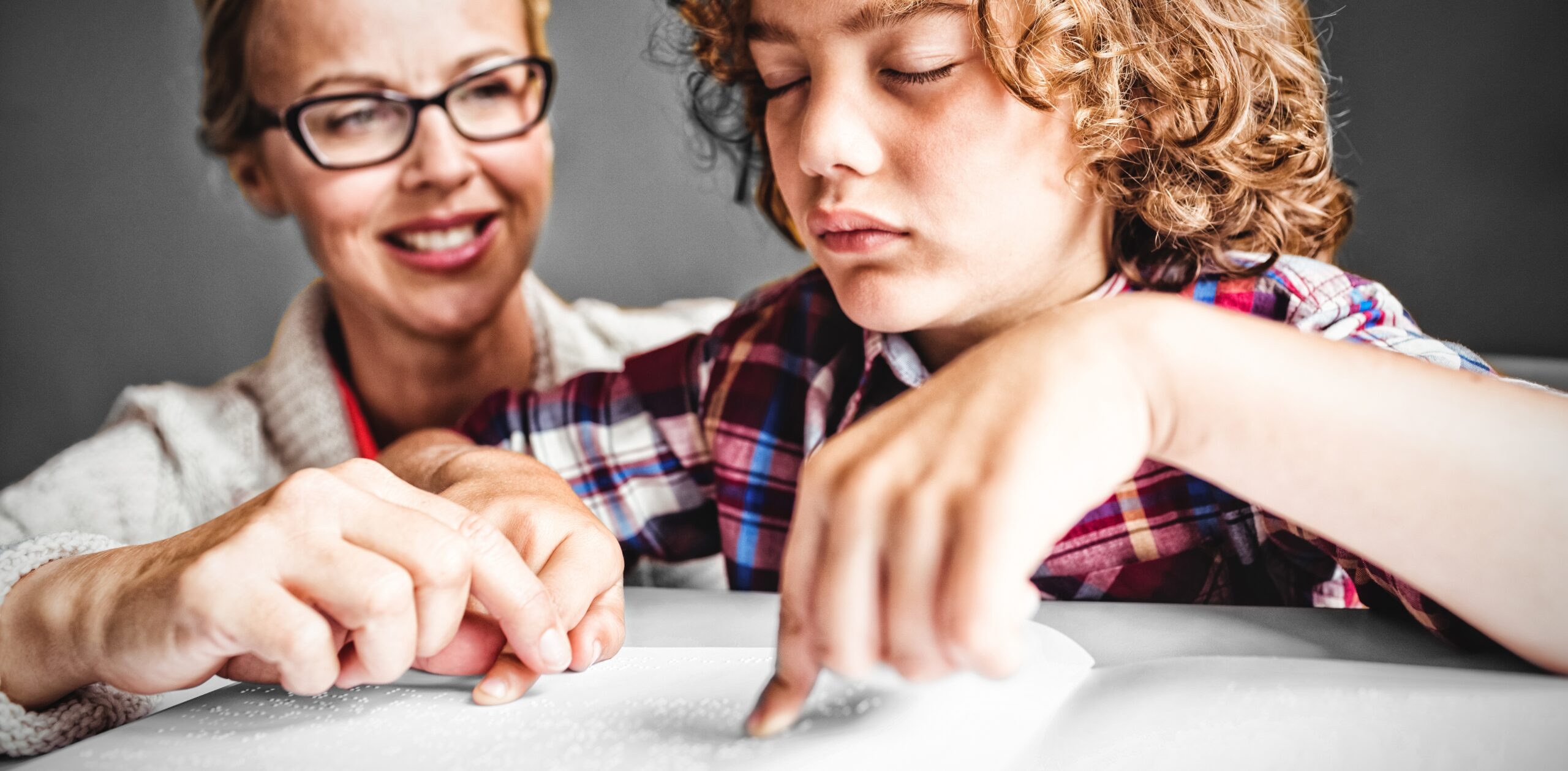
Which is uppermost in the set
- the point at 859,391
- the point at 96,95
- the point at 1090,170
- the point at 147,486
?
the point at 96,95

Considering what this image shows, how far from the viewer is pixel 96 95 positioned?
131 centimetres

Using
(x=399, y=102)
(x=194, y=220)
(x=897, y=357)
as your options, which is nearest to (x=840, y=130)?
(x=897, y=357)

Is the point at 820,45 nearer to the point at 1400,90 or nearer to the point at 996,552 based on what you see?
the point at 996,552

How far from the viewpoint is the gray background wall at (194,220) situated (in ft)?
3.63

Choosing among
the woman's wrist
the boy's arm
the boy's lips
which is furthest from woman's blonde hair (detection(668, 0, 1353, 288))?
the woman's wrist

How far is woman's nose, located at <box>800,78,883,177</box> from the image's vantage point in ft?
1.90

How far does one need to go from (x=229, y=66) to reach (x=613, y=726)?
3.11ft

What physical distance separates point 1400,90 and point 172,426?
1301mm

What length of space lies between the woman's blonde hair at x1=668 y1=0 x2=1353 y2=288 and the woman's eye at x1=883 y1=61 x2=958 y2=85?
0.02 metres

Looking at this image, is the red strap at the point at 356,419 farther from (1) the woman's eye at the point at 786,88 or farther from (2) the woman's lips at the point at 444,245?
(1) the woman's eye at the point at 786,88

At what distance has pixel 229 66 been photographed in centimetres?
106

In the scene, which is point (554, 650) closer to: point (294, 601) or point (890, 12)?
point (294, 601)

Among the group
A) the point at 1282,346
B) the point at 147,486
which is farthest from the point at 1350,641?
the point at 147,486

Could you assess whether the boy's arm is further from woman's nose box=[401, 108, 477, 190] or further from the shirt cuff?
woman's nose box=[401, 108, 477, 190]
